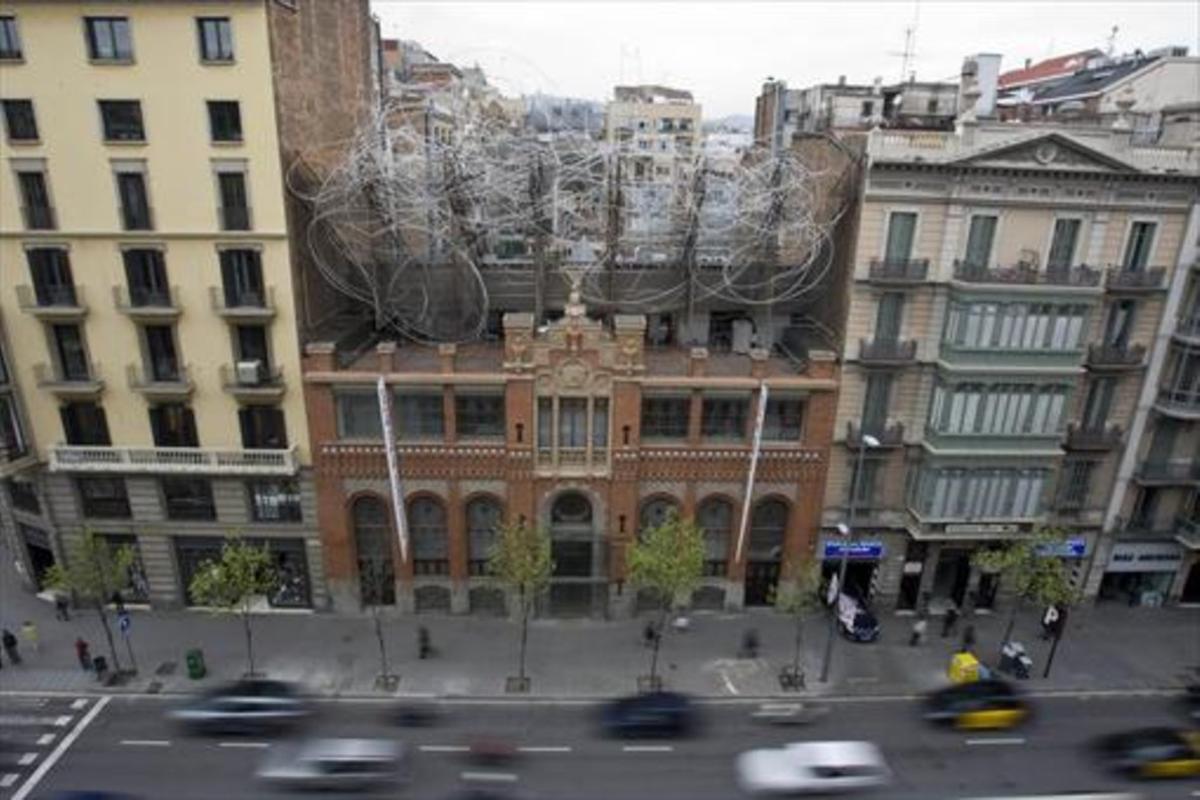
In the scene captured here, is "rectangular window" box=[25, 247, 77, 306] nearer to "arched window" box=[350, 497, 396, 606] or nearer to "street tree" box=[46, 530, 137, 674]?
"street tree" box=[46, 530, 137, 674]

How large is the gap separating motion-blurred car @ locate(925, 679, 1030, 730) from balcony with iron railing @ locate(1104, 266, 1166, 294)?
20406 mm

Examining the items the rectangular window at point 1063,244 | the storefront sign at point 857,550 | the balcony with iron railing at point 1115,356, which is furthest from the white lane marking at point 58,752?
the balcony with iron railing at point 1115,356

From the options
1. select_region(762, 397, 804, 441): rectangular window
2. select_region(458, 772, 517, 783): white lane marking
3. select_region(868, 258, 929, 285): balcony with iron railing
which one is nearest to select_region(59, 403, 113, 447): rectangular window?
select_region(458, 772, 517, 783): white lane marking

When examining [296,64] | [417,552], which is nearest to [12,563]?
[417,552]

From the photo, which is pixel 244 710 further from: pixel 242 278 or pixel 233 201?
pixel 233 201

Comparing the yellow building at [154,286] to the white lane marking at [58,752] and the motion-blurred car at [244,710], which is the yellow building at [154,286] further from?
the motion-blurred car at [244,710]

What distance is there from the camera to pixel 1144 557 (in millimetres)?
43781

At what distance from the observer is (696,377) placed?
3806 centimetres

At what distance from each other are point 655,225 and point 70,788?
120 ft

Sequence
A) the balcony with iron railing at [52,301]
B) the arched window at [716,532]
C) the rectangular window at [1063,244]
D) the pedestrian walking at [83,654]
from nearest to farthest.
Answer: the pedestrian walking at [83,654] < the balcony with iron railing at [52,301] < the rectangular window at [1063,244] < the arched window at [716,532]

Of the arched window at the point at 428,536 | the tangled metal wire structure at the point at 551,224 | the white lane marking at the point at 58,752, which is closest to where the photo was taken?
the white lane marking at the point at 58,752

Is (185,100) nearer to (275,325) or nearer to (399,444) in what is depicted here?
(275,325)

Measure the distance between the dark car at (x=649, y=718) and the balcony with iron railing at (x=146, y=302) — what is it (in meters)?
28.4

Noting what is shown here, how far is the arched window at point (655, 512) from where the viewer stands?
4084 centimetres
